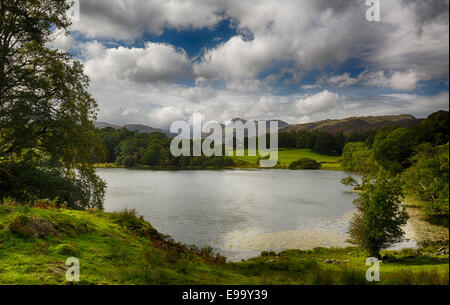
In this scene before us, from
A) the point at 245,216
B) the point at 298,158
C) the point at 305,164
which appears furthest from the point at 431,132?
the point at 298,158

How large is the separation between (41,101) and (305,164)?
280ft

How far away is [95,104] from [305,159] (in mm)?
84800

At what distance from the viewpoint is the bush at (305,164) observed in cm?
8888

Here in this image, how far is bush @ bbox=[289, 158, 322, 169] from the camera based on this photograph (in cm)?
8888

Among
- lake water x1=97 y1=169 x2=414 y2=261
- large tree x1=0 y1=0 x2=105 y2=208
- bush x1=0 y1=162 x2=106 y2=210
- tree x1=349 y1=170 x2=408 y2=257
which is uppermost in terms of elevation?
large tree x1=0 y1=0 x2=105 y2=208

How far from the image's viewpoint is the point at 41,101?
11906 millimetres

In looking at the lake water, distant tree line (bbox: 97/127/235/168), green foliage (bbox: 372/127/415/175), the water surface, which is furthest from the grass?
distant tree line (bbox: 97/127/235/168)

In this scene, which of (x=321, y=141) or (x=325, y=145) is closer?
(x=321, y=141)

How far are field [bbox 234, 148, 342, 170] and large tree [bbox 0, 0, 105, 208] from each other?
8441 centimetres

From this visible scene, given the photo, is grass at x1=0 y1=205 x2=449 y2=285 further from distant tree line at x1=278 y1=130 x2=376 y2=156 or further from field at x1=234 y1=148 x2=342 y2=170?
distant tree line at x1=278 y1=130 x2=376 y2=156

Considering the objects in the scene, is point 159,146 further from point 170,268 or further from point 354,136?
point 170,268

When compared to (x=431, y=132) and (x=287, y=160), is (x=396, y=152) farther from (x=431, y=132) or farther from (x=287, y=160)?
(x=287, y=160)

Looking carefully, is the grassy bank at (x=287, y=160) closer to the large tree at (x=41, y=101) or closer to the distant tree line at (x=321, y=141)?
the distant tree line at (x=321, y=141)

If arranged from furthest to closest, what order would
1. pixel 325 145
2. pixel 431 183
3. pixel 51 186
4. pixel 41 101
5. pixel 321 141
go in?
1. pixel 325 145
2. pixel 321 141
3. pixel 431 183
4. pixel 51 186
5. pixel 41 101
